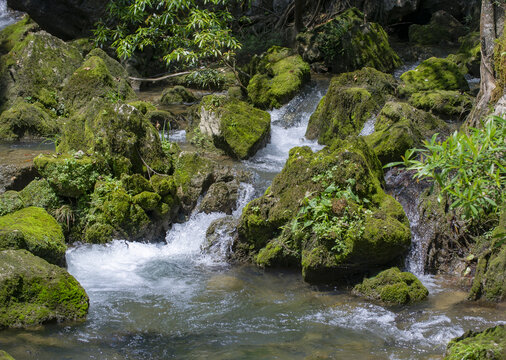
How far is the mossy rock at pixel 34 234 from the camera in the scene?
22.6 ft

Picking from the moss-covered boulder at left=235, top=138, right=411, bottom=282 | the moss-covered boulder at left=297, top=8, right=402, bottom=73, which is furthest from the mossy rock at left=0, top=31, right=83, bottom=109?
the moss-covered boulder at left=235, top=138, right=411, bottom=282

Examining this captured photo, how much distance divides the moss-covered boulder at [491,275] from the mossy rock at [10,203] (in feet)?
20.6

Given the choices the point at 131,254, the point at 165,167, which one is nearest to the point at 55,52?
Answer: the point at 165,167

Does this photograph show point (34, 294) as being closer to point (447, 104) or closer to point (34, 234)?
point (34, 234)

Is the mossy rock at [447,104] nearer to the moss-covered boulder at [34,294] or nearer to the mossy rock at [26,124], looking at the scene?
the mossy rock at [26,124]

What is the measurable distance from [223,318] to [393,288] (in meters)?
2.02

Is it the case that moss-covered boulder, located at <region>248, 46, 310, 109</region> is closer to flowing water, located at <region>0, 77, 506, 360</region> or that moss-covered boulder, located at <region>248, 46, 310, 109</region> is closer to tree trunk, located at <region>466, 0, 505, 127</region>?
tree trunk, located at <region>466, 0, 505, 127</region>

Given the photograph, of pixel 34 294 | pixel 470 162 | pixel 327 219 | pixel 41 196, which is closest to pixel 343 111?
pixel 327 219

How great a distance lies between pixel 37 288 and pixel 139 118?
4.51m

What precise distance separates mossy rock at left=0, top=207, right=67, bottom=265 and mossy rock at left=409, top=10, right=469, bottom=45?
50.9 ft

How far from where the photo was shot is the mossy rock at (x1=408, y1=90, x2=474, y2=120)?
12.4 metres

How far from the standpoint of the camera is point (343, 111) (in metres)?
12.6

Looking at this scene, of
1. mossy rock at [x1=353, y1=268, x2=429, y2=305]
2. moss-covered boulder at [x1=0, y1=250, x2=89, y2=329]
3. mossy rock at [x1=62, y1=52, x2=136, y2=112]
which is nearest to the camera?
moss-covered boulder at [x1=0, y1=250, x2=89, y2=329]

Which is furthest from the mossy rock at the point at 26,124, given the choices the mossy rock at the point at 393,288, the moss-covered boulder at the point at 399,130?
the mossy rock at the point at 393,288
